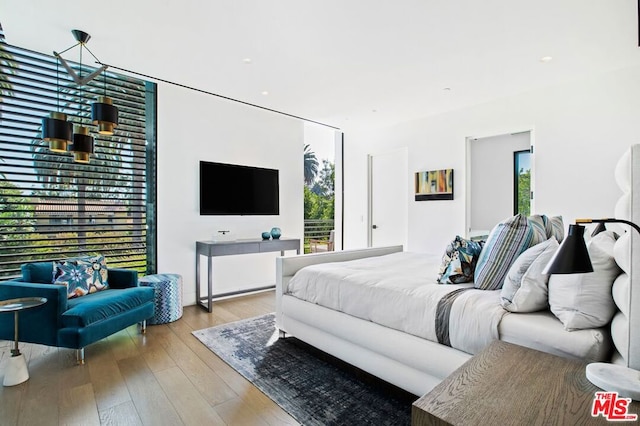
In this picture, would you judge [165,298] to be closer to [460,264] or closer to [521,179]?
[460,264]

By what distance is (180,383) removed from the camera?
219cm

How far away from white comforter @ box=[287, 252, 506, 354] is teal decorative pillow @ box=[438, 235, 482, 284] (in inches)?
3.2

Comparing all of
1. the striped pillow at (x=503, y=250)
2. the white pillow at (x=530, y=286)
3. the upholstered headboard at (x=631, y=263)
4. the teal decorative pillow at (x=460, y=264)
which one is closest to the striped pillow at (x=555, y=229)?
the striped pillow at (x=503, y=250)

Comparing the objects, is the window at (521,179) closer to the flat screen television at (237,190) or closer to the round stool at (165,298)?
the flat screen television at (237,190)

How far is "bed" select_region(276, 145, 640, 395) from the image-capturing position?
47.2 inches

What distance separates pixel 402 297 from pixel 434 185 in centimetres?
319

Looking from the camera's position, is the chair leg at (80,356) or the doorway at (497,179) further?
the doorway at (497,179)

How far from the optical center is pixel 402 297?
6.57ft

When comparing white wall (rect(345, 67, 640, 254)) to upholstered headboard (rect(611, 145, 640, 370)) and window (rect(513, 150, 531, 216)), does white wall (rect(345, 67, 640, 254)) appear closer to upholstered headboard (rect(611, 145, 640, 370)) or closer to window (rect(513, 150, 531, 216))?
window (rect(513, 150, 531, 216))

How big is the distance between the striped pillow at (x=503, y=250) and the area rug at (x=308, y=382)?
33.8 inches

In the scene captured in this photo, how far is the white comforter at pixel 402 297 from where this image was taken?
5.45ft

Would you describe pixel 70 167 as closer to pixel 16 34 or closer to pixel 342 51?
pixel 16 34

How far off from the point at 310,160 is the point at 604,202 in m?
6.56

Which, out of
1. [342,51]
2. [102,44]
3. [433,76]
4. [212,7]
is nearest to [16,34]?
[102,44]
